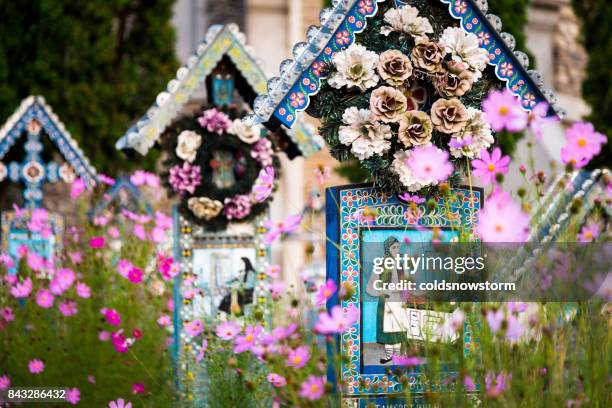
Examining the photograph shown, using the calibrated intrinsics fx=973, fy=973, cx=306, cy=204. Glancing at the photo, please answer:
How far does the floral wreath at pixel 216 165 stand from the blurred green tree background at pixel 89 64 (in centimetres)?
527

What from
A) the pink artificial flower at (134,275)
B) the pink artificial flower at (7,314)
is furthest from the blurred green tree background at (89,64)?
the pink artificial flower at (134,275)

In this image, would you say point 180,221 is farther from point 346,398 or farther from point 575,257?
point 575,257

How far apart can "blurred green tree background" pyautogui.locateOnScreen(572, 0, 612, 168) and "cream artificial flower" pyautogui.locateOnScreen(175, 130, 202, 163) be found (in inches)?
259

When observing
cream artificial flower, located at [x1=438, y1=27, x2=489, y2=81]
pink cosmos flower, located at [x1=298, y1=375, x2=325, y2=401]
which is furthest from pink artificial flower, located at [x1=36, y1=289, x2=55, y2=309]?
pink cosmos flower, located at [x1=298, y1=375, x2=325, y2=401]

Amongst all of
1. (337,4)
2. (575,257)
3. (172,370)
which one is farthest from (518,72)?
(172,370)

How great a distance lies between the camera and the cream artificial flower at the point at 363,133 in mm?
4129

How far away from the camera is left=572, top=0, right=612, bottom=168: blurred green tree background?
11.5 m

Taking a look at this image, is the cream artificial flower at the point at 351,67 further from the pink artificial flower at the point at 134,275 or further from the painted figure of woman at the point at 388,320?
the pink artificial flower at the point at 134,275

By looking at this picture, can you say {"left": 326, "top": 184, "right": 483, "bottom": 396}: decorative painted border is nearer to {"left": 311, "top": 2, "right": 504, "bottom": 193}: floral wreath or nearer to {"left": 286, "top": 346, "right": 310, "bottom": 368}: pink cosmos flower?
{"left": 311, "top": 2, "right": 504, "bottom": 193}: floral wreath

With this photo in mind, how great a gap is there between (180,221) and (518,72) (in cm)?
271

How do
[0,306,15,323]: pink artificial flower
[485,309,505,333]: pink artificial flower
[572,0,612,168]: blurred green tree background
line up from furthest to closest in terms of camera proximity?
[572,0,612,168]: blurred green tree background → [0,306,15,323]: pink artificial flower → [485,309,505,333]: pink artificial flower

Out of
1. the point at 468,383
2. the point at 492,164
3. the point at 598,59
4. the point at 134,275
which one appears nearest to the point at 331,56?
the point at 492,164

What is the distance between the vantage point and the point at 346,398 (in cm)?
405

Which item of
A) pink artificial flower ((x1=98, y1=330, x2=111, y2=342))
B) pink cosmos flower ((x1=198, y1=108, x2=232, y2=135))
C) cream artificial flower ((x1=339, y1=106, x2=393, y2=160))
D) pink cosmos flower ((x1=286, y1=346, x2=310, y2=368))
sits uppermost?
pink cosmos flower ((x1=198, y1=108, x2=232, y2=135))
